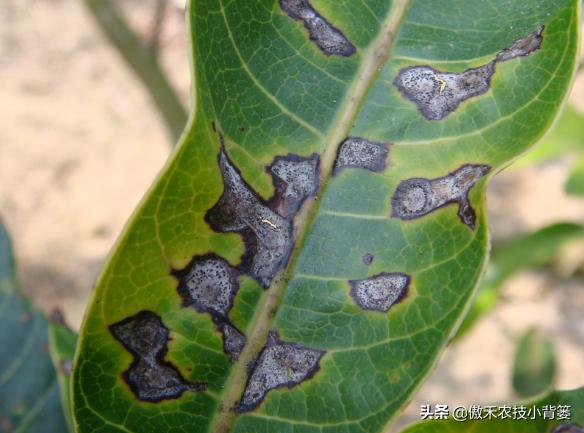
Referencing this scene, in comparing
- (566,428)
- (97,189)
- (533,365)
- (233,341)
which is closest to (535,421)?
(566,428)

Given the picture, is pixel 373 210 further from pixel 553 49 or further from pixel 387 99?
pixel 553 49

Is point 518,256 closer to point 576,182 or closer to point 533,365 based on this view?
point 576,182

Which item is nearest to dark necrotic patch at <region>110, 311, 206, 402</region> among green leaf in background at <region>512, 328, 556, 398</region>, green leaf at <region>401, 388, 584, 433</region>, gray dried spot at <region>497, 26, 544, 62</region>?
green leaf at <region>401, 388, 584, 433</region>

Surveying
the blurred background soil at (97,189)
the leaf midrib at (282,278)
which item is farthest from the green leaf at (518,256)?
the leaf midrib at (282,278)

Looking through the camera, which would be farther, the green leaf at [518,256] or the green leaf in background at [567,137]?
the green leaf in background at [567,137]

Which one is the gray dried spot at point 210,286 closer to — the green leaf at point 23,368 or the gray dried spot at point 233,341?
the gray dried spot at point 233,341

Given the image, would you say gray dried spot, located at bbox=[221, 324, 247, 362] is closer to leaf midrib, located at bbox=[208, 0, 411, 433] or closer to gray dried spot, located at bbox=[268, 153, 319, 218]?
leaf midrib, located at bbox=[208, 0, 411, 433]
